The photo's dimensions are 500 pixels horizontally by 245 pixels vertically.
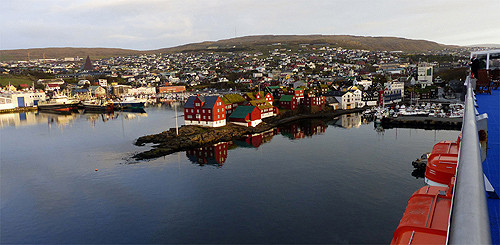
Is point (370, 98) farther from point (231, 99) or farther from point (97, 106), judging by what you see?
point (97, 106)

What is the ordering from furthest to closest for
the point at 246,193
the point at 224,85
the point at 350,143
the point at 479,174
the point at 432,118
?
1. the point at 224,85
2. the point at 432,118
3. the point at 350,143
4. the point at 246,193
5. the point at 479,174

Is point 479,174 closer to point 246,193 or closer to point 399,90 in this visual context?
point 246,193

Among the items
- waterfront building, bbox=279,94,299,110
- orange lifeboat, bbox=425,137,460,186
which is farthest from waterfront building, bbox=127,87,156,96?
orange lifeboat, bbox=425,137,460,186

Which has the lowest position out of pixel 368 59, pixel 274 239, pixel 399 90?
pixel 274 239

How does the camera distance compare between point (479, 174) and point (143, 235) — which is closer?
point (479, 174)

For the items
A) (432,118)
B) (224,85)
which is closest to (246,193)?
(432,118)

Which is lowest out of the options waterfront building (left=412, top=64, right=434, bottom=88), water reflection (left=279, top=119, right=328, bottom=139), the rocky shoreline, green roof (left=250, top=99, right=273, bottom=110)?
water reflection (left=279, top=119, right=328, bottom=139)

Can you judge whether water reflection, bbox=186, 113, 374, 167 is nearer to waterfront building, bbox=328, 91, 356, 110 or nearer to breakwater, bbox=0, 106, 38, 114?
waterfront building, bbox=328, 91, 356, 110
